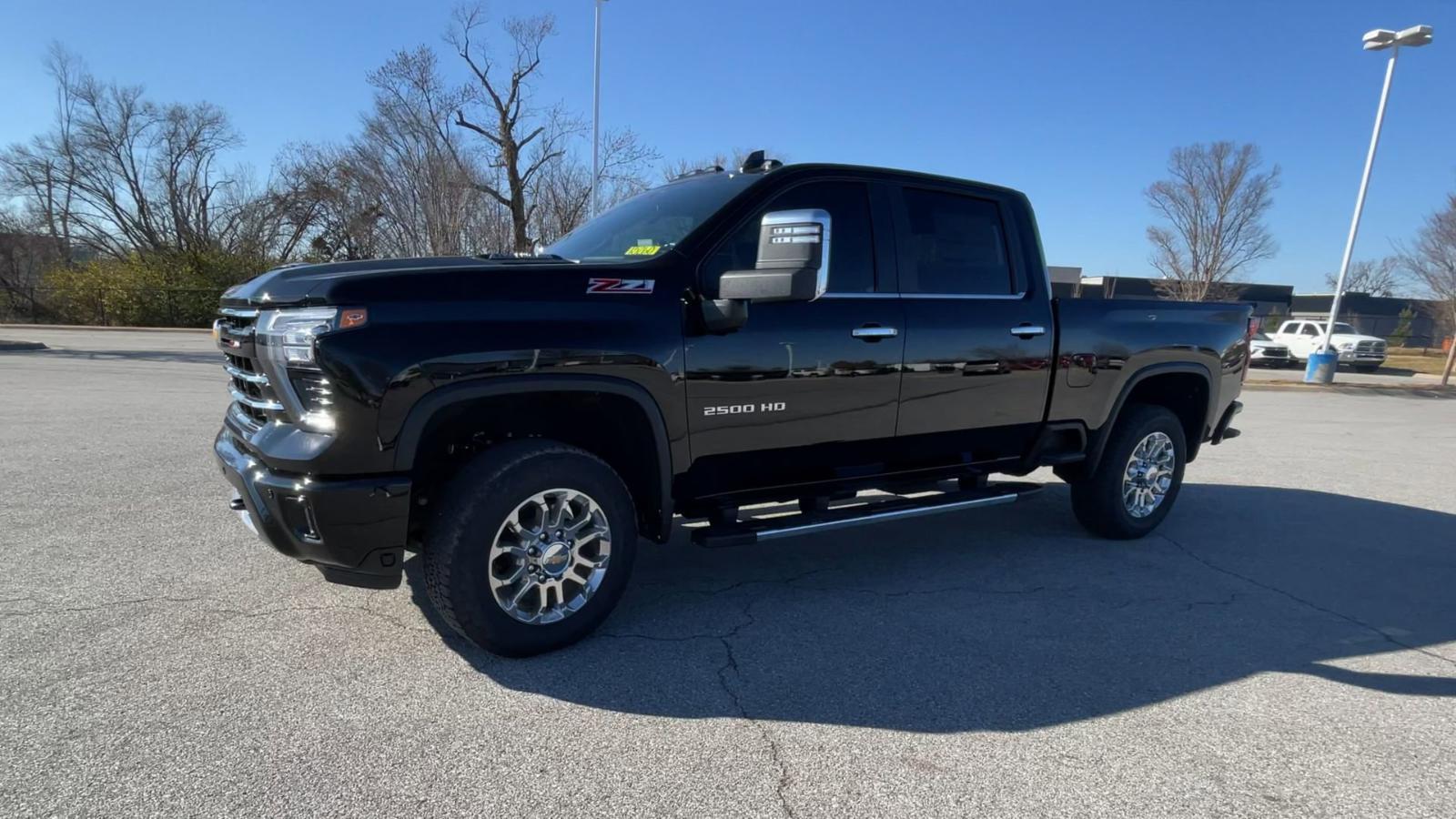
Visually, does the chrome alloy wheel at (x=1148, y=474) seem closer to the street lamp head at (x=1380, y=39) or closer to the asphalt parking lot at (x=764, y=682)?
the asphalt parking lot at (x=764, y=682)

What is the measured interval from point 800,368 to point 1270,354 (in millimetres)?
34356

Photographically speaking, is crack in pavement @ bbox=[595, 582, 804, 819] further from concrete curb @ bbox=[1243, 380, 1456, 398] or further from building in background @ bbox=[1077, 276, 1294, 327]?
building in background @ bbox=[1077, 276, 1294, 327]

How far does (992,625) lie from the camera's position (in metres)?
3.82

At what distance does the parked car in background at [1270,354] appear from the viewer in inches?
1216

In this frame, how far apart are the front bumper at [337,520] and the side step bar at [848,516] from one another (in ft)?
4.22

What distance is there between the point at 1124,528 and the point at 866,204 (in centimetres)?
292

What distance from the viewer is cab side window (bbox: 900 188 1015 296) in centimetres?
429

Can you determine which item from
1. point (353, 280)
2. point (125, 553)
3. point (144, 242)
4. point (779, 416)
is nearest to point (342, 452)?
point (353, 280)

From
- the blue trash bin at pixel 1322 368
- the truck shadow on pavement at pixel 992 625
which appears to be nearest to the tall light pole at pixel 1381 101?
the blue trash bin at pixel 1322 368

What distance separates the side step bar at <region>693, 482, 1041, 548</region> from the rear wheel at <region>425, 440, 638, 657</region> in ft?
1.48

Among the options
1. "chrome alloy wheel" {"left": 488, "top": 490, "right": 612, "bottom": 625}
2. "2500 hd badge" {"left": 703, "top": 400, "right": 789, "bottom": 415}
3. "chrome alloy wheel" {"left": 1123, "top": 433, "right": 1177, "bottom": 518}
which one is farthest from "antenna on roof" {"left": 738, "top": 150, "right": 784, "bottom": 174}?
"chrome alloy wheel" {"left": 1123, "top": 433, "right": 1177, "bottom": 518}

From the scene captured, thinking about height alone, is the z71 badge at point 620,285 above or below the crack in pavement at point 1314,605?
above

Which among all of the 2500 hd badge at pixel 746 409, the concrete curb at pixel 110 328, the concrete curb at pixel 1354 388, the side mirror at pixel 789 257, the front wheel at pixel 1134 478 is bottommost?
the concrete curb at pixel 110 328

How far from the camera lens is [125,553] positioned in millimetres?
4375
